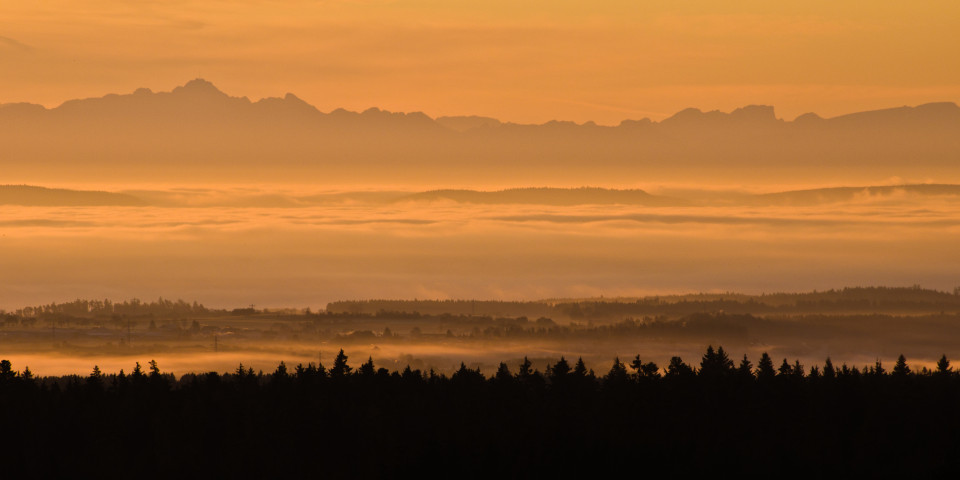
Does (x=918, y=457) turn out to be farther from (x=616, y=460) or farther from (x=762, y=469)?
(x=616, y=460)

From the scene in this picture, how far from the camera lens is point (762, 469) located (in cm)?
19538

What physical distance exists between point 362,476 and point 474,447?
18109mm

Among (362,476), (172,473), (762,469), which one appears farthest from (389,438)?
(762,469)

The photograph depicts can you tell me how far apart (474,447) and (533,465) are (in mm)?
9234

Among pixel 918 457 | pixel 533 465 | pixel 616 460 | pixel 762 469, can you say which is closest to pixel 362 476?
pixel 533 465

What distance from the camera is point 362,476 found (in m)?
199

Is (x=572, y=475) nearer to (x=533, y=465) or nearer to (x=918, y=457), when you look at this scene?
(x=533, y=465)

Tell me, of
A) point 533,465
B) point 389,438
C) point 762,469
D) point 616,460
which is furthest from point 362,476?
point 762,469

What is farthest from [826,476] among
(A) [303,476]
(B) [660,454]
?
(A) [303,476]

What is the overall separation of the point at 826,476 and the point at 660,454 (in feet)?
82.9

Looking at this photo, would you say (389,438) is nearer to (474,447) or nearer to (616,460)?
(474,447)

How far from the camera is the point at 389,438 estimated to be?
19875 centimetres

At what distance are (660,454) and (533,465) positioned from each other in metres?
20.5

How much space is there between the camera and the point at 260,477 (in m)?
195
